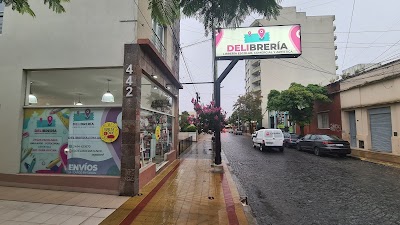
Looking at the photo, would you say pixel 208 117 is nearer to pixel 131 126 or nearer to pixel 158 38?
pixel 158 38

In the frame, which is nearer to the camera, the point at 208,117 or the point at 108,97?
the point at 108,97

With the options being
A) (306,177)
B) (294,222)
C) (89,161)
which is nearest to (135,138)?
(89,161)

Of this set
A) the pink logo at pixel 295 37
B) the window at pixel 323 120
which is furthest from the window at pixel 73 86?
the window at pixel 323 120

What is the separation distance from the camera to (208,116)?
1104 centimetres

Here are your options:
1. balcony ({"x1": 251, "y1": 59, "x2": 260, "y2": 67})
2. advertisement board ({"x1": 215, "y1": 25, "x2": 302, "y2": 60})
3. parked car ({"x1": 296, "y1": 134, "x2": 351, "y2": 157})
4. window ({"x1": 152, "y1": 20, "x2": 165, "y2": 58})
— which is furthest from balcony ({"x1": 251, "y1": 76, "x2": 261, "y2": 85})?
window ({"x1": 152, "y1": 20, "x2": 165, "y2": 58})

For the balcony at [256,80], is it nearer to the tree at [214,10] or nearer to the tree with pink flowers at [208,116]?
the tree with pink flowers at [208,116]

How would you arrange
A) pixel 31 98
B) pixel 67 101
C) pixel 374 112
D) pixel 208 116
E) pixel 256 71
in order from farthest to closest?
pixel 256 71 < pixel 374 112 < pixel 208 116 < pixel 67 101 < pixel 31 98

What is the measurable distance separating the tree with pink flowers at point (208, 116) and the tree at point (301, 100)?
12.2m

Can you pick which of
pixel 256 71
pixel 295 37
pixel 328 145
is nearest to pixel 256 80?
pixel 256 71

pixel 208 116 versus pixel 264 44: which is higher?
pixel 264 44

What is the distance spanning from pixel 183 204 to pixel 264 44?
1047 centimetres

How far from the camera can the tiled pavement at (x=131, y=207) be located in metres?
4.75

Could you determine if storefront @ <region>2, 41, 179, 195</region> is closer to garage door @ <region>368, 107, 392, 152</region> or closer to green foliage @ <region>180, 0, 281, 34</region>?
green foliage @ <region>180, 0, 281, 34</region>

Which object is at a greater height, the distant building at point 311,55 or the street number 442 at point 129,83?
the distant building at point 311,55
